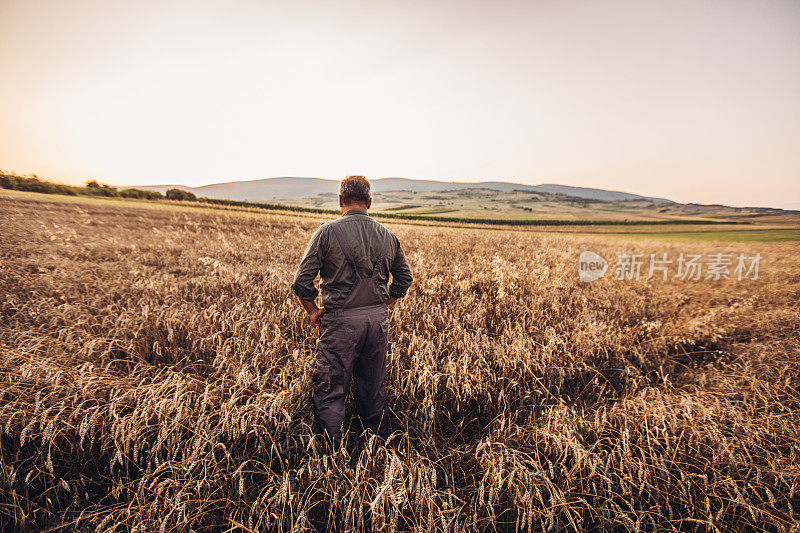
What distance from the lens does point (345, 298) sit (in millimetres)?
2785

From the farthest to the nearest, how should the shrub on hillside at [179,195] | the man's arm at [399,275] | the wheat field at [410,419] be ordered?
the shrub on hillside at [179,195], the man's arm at [399,275], the wheat field at [410,419]

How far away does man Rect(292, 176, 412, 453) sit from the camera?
277 centimetres

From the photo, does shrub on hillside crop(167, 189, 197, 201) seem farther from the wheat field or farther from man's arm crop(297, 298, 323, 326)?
man's arm crop(297, 298, 323, 326)

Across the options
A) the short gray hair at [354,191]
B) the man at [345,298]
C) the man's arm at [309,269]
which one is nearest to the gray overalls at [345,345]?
the man at [345,298]

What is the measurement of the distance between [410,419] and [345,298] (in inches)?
61.1

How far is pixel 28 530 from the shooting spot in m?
1.92

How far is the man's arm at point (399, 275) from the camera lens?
3.16 meters

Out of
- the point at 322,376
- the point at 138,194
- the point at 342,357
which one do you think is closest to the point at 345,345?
the point at 342,357

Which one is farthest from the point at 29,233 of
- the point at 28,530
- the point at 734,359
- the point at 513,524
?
the point at 734,359

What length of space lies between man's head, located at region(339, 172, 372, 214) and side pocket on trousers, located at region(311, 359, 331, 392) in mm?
1564

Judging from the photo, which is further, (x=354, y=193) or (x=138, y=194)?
(x=138, y=194)

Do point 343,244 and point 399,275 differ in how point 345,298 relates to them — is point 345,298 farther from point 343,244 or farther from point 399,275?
point 399,275

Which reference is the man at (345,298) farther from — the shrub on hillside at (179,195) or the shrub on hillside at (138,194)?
the shrub on hillside at (179,195)

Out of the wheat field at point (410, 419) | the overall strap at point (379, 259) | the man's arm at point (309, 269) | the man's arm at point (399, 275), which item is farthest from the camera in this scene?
the man's arm at point (399, 275)
